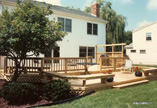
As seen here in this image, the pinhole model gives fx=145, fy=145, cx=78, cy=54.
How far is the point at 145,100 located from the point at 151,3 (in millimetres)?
58676

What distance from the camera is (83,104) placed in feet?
15.4

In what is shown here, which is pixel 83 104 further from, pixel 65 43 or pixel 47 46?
pixel 65 43

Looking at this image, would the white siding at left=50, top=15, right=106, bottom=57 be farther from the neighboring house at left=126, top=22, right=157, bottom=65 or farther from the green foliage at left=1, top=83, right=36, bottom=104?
the neighboring house at left=126, top=22, right=157, bottom=65

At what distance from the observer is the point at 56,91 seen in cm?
516

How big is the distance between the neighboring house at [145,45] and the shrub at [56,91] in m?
20.0

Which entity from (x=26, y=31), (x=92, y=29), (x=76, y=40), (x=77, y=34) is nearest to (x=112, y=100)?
(x=26, y=31)

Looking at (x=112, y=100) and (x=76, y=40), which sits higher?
(x=76, y=40)

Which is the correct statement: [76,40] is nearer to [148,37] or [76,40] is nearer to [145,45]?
[145,45]

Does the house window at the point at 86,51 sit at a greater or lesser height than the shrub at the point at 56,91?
greater

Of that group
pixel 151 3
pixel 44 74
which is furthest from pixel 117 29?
pixel 151 3

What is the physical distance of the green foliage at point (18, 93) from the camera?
4.98m

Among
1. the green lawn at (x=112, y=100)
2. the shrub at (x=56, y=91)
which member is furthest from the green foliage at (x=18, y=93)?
the green lawn at (x=112, y=100)

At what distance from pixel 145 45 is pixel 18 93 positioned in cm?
2178

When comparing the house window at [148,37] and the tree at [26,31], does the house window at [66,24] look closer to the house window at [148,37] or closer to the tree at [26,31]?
the tree at [26,31]
